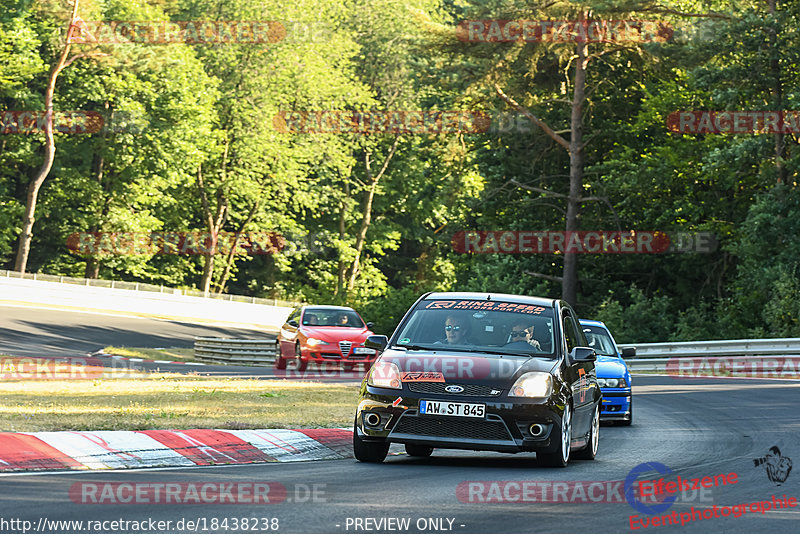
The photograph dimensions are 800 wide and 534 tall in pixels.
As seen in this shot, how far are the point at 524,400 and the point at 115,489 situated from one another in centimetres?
375

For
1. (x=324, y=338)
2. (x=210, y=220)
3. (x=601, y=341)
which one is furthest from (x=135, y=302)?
(x=601, y=341)

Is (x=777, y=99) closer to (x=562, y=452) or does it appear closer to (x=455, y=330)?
(x=455, y=330)

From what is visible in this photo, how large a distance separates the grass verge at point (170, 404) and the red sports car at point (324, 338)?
4983 mm

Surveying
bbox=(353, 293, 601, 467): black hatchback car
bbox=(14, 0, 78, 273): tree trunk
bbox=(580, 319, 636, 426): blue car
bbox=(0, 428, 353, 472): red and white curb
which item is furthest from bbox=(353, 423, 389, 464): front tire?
bbox=(14, 0, 78, 273): tree trunk

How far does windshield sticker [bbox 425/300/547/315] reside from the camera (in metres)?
12.0

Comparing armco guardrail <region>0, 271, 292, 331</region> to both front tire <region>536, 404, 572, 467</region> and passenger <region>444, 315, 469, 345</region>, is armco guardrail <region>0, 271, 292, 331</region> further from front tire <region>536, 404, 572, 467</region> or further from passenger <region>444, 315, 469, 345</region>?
front tire <region>536, 404, 572, 467</region>

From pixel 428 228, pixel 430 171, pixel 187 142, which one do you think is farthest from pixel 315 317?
pixel 428 228

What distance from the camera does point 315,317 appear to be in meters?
30.6

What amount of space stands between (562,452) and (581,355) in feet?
4.08

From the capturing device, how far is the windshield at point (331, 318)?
30.3 metres

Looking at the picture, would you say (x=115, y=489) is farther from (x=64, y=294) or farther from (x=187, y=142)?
(x=187, y=142)

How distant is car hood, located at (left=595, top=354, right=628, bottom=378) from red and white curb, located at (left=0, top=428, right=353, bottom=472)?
573 cm

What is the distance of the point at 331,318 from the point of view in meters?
30.6

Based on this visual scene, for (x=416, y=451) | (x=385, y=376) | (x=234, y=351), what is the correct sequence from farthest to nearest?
(x=234, y=351), (x=416, y=451), (x=385, y=376)
